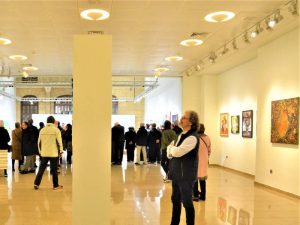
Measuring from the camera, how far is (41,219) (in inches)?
232

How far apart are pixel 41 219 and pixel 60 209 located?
691 millimetres

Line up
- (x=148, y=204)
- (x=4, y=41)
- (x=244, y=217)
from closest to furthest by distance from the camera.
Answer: (x=244, y=217), (x=148, y=204), (x=4, y=41)

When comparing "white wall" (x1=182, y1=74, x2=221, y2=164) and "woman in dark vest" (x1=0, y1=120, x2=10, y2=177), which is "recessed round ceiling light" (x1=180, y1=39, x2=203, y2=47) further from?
"woman in dark vest" (x1=0, y1=120, x2=10, y2=177)

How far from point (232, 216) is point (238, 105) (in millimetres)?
6911

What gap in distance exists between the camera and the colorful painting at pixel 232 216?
19.4 ft

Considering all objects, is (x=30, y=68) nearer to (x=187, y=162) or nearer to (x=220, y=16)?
(x=220, y=16)

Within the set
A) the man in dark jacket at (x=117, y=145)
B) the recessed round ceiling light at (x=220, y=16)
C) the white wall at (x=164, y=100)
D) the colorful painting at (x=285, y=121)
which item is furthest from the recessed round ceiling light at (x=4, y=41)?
the white wall at (x=164, y=100)

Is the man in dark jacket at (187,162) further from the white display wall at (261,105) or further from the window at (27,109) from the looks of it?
the window at (27,109)

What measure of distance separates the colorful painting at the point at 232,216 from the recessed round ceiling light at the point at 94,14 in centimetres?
445

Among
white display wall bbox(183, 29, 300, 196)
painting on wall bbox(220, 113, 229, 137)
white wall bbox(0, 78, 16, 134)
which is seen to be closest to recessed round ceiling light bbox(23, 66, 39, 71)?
white display wall bbox(183, 29, 300, 196)

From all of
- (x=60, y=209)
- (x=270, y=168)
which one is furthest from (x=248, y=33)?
(x=60, y=209)

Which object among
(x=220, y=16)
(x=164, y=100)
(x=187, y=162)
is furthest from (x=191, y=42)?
(x=164, y=100)

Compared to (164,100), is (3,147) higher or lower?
lower

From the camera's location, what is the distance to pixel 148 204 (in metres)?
7.09
